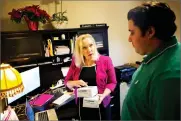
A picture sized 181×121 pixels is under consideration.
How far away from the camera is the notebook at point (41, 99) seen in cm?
225

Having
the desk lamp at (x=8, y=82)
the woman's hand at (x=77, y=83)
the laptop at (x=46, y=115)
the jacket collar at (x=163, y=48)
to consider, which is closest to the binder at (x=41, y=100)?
the laptop at (x=46, y=115)

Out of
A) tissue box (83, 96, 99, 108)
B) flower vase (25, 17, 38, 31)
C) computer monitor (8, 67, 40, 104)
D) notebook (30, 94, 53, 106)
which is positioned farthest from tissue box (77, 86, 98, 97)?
flower vase (25, 17, 38, 31)

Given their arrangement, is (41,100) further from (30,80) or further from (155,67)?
(155,67)

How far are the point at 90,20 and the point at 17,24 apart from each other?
113 cm

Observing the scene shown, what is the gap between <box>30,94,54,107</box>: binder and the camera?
225cm

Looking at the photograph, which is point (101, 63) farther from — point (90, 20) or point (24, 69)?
point (90, 20)

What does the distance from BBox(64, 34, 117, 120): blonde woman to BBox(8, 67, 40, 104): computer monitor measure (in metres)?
0.49

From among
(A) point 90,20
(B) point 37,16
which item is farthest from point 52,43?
(A) point 90,20

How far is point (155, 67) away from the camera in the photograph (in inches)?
30.3

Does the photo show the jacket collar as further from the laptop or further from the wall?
the wall

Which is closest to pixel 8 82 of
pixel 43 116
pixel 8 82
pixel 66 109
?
pixel 8 82

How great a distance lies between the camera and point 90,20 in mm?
3180

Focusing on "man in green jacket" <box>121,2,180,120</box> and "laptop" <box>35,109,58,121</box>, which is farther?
"laptop" <box>35,109,58,121</box>

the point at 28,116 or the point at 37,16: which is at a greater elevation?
the point at 37,16
